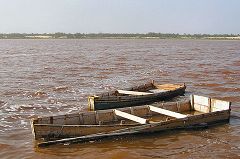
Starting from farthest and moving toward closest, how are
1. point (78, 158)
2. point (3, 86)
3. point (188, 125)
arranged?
point (3, 86) < point (188, 125) < point (78, 158)

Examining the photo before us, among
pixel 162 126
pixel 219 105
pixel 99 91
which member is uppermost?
pixel 219 105

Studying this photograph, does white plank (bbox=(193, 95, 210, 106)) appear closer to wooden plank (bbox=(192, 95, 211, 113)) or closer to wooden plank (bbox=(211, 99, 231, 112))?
wooden plank (bbox=(192, 95, 211, 113))

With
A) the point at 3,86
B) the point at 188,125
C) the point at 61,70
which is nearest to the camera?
the point at 188,125

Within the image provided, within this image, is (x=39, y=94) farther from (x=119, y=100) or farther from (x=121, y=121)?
(x=121, y=121)

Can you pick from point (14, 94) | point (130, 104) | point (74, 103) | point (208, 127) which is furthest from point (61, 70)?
point (208, 127)

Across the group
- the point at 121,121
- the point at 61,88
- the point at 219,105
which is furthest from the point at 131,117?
the point at 61,88

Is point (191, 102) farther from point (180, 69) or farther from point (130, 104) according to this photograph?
point (180, 69)

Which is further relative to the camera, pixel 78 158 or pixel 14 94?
pixel 14 94

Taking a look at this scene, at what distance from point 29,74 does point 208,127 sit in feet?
67.9

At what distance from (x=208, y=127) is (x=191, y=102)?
2377 mm

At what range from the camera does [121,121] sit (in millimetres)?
13320

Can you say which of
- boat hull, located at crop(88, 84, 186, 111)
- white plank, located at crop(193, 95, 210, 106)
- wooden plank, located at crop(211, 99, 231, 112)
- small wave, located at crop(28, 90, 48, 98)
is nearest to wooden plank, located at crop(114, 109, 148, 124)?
boat hull, located at crop(88, 84, 186, 111)

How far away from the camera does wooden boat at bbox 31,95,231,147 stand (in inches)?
476

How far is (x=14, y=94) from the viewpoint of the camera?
21.9m
